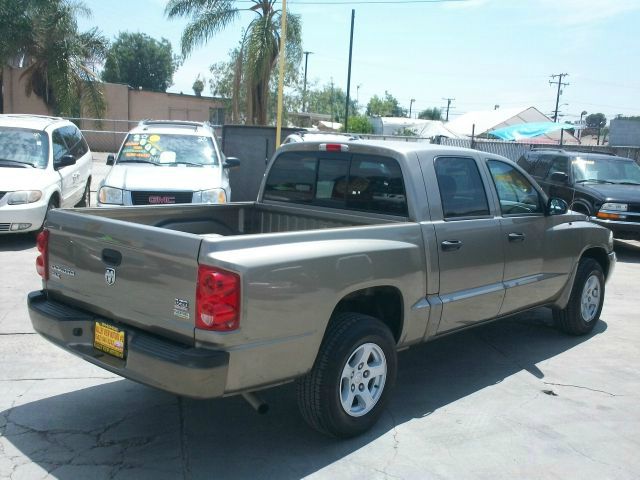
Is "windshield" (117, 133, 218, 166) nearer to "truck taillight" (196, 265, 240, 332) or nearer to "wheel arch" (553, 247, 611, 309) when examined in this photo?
"wheel arch" (553, 247, 611, 309)

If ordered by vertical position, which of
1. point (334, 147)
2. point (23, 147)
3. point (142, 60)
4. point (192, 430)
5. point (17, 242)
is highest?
point (142, 60)

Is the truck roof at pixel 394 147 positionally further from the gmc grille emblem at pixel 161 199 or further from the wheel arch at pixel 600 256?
the gmc grille emblem at pixel 161 199

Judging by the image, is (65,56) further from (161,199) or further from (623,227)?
(623,227)

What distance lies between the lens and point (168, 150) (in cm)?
1090

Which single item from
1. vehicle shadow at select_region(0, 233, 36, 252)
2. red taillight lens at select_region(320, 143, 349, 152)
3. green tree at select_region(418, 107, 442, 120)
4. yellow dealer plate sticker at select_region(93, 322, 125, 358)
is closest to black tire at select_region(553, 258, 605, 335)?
red taillight lens at select_region(320, 143, 349, 152)

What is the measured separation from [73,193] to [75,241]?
7424mm

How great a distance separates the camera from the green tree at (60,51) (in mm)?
24797

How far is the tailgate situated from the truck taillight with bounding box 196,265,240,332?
0.06 metres

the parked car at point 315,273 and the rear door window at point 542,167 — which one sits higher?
the rear door window at point 542,167

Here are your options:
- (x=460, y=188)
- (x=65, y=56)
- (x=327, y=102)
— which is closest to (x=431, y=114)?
(x=327, y=102)

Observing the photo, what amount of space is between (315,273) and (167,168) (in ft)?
23.3

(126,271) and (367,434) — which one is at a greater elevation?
(126,271)

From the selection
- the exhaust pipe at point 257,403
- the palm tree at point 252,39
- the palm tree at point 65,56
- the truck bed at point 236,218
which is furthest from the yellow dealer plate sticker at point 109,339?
the palm tree at point 65,56

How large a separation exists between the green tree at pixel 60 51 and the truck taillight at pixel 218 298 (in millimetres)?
24289
